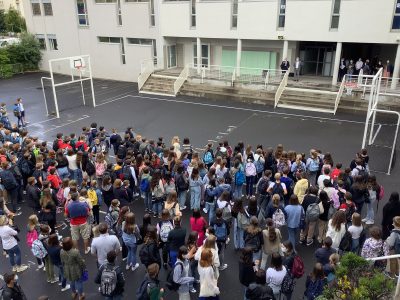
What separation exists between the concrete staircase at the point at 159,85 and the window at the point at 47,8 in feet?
45.1

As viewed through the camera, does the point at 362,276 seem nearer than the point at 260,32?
Yes

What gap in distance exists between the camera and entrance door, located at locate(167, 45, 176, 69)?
1129 inches

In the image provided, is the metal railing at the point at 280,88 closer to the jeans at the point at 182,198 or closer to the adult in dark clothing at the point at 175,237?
the jeans at the point at 182,198

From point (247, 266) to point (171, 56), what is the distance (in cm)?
2492

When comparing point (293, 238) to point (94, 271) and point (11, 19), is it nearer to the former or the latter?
point (94, 271)

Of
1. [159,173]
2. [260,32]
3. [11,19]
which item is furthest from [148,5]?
[11,19]

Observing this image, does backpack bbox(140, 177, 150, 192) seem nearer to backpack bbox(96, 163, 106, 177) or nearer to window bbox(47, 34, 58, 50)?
backpack bbox(96, 163, 106, 177)

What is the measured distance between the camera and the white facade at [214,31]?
68.9ft

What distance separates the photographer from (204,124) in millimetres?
18844

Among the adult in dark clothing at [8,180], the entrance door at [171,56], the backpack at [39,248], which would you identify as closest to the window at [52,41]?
the entrance door at [171,56]

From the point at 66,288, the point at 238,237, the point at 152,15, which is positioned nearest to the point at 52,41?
the point at 152,15

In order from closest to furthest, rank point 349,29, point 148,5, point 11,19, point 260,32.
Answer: point 349,29 → point 260,32 → point 148,5 → point 11,19

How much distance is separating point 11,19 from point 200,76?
1927 inches

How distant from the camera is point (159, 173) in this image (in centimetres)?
950
